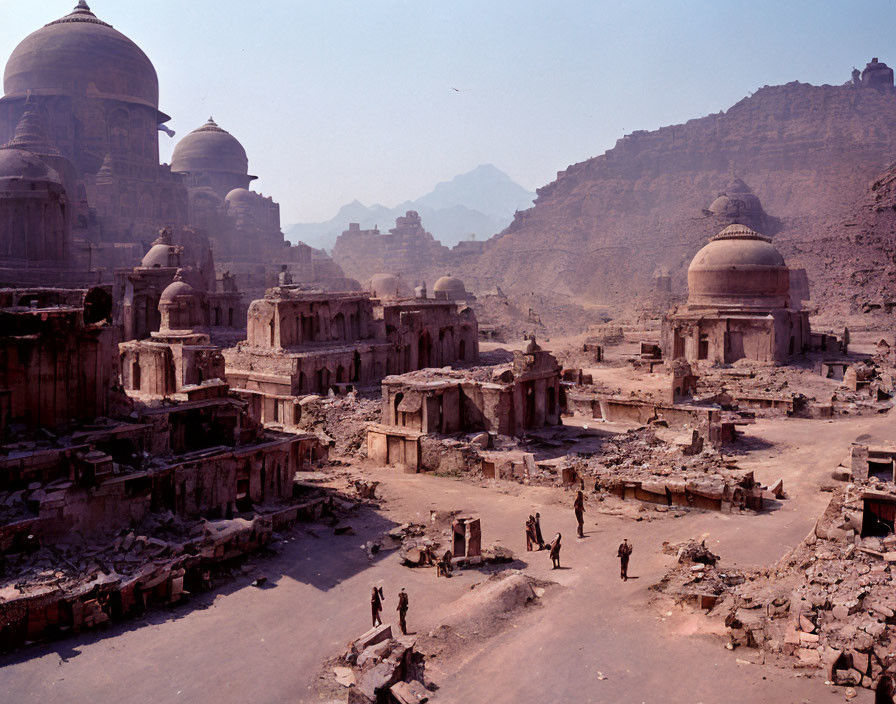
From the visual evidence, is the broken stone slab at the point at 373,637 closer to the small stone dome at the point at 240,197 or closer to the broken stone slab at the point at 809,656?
the broken stone slab at the point at 809,656

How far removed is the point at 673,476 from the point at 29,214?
39.8 metres

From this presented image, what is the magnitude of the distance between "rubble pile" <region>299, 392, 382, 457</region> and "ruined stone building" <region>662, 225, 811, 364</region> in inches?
707

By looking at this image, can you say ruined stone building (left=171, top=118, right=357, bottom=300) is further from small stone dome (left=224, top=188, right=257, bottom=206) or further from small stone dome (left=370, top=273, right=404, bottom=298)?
small stone dome (left=370, top=273, right=404, bottom=298)

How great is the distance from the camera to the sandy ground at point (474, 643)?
34.1ft

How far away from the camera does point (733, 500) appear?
17609 mm

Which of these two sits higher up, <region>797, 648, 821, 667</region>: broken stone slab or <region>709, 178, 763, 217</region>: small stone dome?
<region>709, 178, 763, 217</region>: small stone dome

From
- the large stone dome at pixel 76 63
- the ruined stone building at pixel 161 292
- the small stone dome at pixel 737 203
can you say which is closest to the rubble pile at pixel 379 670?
the ruined stone building at pixel 161 292

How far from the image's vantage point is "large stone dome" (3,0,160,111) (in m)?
57.4

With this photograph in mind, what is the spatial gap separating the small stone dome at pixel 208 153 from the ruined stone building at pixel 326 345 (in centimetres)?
4058

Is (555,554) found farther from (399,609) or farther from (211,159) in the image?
(211,159)

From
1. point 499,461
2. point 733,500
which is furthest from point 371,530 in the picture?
point 733,500

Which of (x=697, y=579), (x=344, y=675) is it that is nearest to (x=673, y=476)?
(x=697, y=579)

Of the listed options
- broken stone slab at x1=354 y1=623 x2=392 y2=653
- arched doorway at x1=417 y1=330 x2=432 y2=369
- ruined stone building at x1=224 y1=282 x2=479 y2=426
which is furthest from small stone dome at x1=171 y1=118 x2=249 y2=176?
broken stone slab at x1=354 y1=623 x2=392 y2=653

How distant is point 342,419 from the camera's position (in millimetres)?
27609
